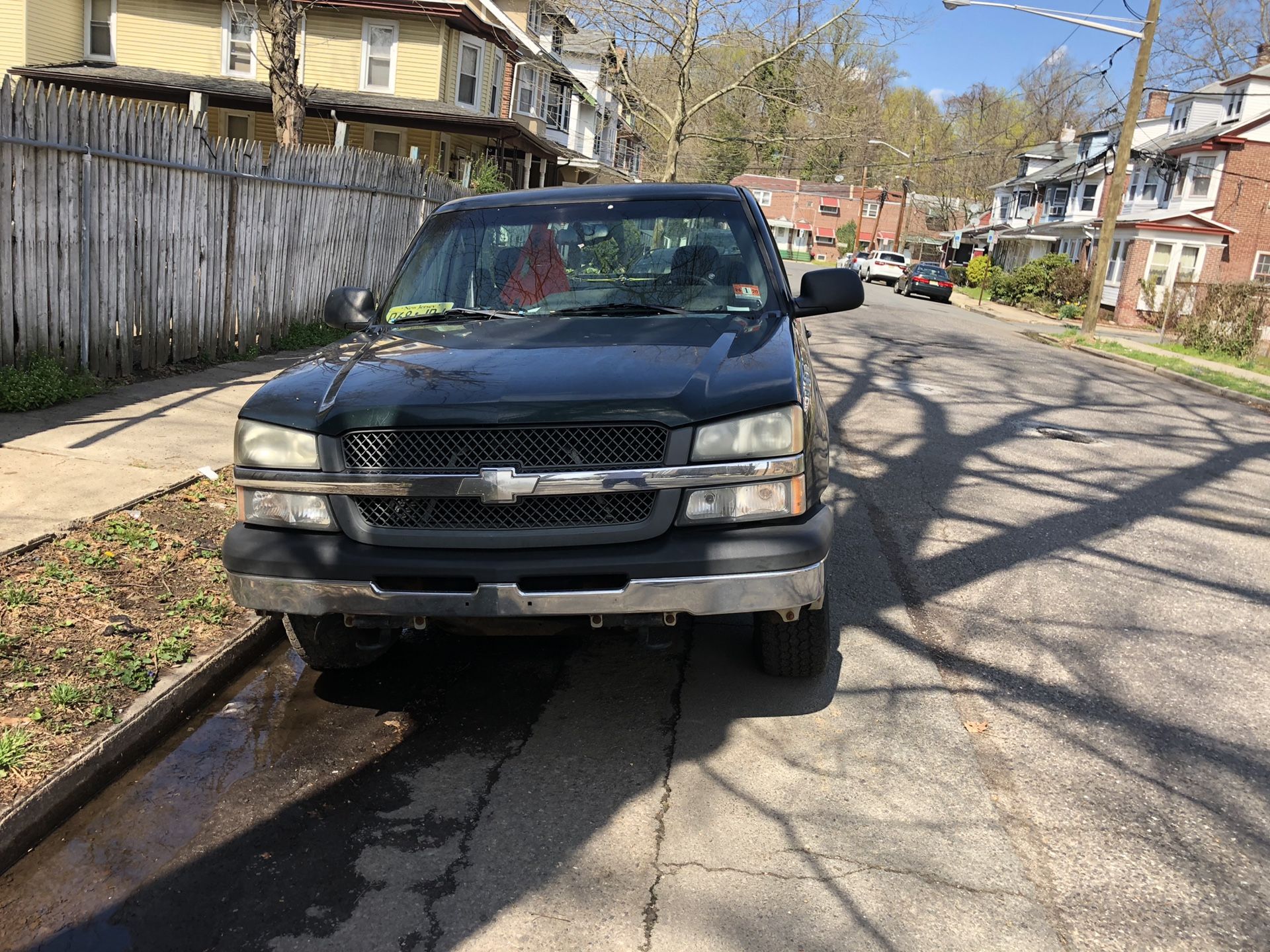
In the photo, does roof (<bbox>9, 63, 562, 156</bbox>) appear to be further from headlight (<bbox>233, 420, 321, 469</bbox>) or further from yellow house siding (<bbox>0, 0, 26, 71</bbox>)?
headlight (<bbox>233, 420, 321, 469</bbox>)

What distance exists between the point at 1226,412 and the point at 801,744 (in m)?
12.5

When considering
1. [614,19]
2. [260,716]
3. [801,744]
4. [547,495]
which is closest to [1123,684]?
[801,744]

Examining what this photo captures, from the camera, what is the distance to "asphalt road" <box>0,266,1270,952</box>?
274cm

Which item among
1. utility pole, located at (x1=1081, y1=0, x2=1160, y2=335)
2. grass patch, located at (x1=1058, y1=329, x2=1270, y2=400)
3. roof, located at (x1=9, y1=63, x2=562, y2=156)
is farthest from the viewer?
roof, located at (x1=9, y1=63, x2=562, y2=156)

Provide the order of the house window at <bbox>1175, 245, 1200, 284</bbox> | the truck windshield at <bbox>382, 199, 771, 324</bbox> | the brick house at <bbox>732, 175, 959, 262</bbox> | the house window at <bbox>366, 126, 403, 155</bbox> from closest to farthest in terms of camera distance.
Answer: the truck windshield at <bbox>382, 199, 771, 324</bbox> < the house window at <bbox>366, 126, 403, 155</bbox> < the house window at <bbox>1175, 245, 1200, 284</bbox> < the brick house at <bbox>732, 175, 959, 262</bbox>

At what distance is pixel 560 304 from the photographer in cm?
446

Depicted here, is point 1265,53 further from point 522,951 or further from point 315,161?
point 522,951

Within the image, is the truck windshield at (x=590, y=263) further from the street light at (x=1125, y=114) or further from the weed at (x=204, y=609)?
the street light at (x=1125, y=114)

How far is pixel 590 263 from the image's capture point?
15.3 feet

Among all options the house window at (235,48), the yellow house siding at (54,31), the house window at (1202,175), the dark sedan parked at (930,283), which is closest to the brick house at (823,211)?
the dark sedan parked at (930,283)

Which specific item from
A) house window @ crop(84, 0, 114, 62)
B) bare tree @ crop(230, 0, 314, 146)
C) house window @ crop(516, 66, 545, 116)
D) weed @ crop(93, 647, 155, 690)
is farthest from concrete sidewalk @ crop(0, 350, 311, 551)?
house window @ crop(516, 66, 545, 116)

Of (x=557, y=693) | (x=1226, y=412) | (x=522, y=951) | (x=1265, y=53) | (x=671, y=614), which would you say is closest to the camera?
(x=522, y=951)

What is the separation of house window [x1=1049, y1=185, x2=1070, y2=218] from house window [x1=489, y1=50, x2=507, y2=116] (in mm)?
34132

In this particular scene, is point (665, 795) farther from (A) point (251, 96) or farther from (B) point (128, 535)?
(A) point (251, 96)
